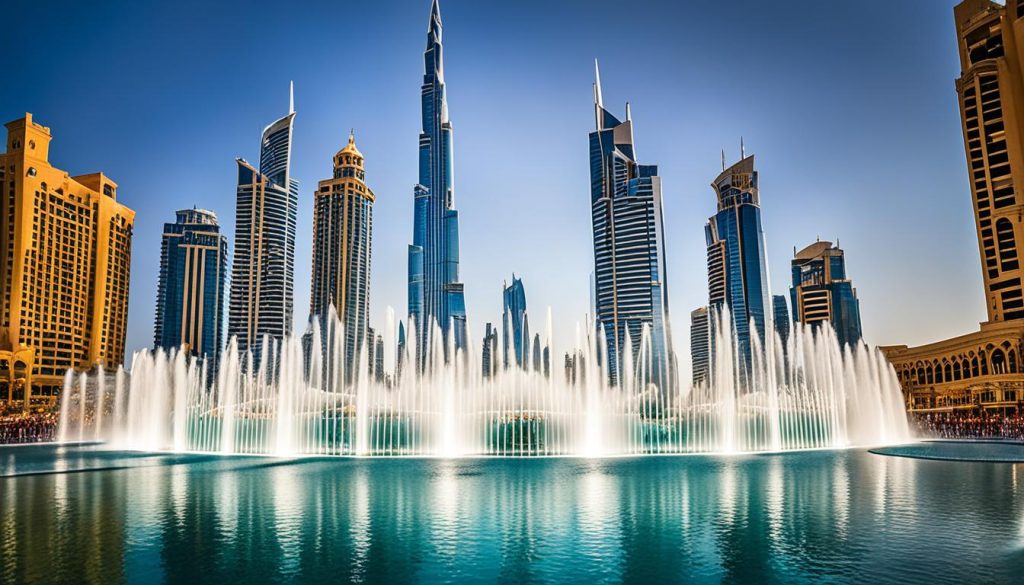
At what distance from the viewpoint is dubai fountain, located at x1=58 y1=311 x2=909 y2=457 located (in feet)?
138

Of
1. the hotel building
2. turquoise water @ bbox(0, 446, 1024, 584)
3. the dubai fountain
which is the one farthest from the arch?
turquoise water @ bbox(0, 446, 1024, 584)

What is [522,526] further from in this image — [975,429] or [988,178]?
[988,178]

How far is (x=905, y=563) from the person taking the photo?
12414 mm

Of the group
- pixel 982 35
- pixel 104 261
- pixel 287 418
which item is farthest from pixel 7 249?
pixel 982 35

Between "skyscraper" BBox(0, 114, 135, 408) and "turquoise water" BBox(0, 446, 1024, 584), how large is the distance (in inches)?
4217

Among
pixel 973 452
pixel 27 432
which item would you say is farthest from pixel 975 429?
Result: pixel 27 432

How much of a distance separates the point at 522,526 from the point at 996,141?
12159cm

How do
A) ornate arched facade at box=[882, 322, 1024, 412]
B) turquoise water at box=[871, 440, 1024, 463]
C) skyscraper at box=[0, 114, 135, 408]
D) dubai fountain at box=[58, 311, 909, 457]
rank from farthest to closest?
1. skyscraper at box=[0, 114, 135, 408]
2. ornate arched facade at box=[882, 322, 1024, 412]
3. dubai fountain at box=[58, 311, 909, 457]
4. turquoise water at box=[871, 440, 1024, 463]

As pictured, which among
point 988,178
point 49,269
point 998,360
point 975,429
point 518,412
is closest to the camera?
point 518,412

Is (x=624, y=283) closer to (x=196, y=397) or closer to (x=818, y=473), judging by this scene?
(x=196, y=397)

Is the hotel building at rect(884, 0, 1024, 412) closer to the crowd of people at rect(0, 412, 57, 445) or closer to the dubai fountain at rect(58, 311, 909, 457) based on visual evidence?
the dubai fountain at rect(58, 311, 909, 457)

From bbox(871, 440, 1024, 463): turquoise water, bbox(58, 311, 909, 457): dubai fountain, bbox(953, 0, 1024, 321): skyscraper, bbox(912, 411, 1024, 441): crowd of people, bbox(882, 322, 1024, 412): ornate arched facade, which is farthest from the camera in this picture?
bbox(953, 0, 1024, 321): skyscraper

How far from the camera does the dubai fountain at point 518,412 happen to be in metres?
42.1

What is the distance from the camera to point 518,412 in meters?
43.8
